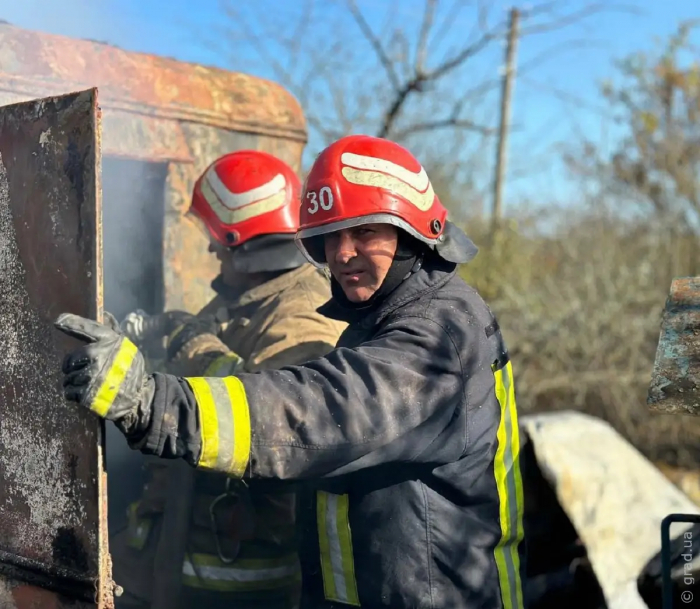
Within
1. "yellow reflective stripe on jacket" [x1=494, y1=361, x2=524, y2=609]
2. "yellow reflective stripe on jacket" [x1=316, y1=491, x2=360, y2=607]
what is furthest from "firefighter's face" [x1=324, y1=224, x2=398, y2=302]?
"yellow reflective stripe on jacket" [x1=316, y1=491, x2=360, y2=607]

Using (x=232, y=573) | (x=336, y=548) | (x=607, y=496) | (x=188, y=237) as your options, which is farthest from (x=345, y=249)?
(x=607, y=496)

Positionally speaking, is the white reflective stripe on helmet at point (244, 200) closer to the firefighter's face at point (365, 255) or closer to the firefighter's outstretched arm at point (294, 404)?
the firefighter's face at point (365, 255)

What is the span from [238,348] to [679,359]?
71.2 inches

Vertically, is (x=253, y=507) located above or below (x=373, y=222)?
below

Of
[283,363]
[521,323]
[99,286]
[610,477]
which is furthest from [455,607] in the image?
[521,323]

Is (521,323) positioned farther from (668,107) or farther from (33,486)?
(33,486)

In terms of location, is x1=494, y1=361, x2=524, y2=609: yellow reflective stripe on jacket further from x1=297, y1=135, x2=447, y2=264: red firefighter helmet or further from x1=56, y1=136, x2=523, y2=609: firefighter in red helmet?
x1=297, y1=135, x2=447, y2=264: red firefighter helmet

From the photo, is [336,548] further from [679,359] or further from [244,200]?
[244,200]

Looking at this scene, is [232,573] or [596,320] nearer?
[232,573]

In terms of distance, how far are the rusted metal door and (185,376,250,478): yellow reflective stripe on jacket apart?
0.25 meters

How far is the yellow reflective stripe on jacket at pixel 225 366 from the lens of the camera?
2.85 metres

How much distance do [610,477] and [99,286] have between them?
130 inches

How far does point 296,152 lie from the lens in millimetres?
4578

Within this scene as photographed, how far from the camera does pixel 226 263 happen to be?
3.44 metres
